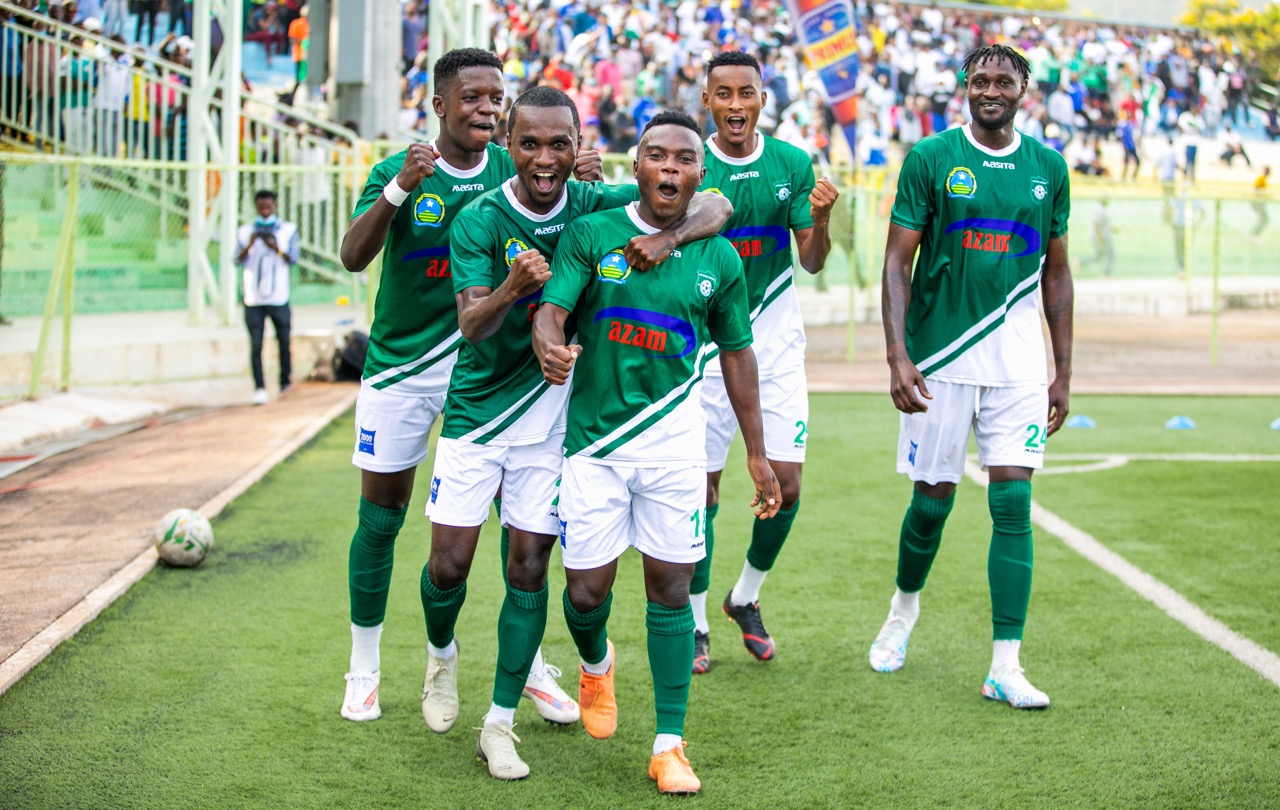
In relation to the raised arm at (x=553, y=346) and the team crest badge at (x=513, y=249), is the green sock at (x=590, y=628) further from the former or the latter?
the team crest badge at (x=513, y=249)

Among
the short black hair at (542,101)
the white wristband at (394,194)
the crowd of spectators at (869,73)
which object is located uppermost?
the crowd of spectators at (869,73)

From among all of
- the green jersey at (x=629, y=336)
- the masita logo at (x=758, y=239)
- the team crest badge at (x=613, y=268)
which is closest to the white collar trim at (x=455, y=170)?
the green jersey at (x=629, y=336)

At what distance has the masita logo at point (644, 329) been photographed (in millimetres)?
4219

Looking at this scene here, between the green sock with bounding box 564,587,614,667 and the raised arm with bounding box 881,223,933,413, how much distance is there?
57.7 inches

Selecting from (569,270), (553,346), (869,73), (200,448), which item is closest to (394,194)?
(569,270)

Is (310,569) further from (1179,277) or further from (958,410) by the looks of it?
(1179,277)

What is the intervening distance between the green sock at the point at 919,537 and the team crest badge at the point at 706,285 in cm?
161

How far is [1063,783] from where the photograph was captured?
4.26 meters

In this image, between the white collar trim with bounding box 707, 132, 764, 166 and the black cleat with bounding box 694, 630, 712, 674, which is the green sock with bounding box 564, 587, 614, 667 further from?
the white collar trim with bounding box 707, 132, 764, 166

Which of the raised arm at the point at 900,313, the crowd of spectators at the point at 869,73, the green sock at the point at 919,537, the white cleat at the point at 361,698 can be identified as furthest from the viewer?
the crowd of spectators at the point at 869,73

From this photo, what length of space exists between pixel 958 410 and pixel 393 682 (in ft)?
8.03

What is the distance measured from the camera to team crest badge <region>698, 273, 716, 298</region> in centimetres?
428

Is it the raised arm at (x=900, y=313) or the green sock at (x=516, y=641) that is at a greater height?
the raised arm at (x=900, y=313)

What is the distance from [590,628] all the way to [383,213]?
1.55m
